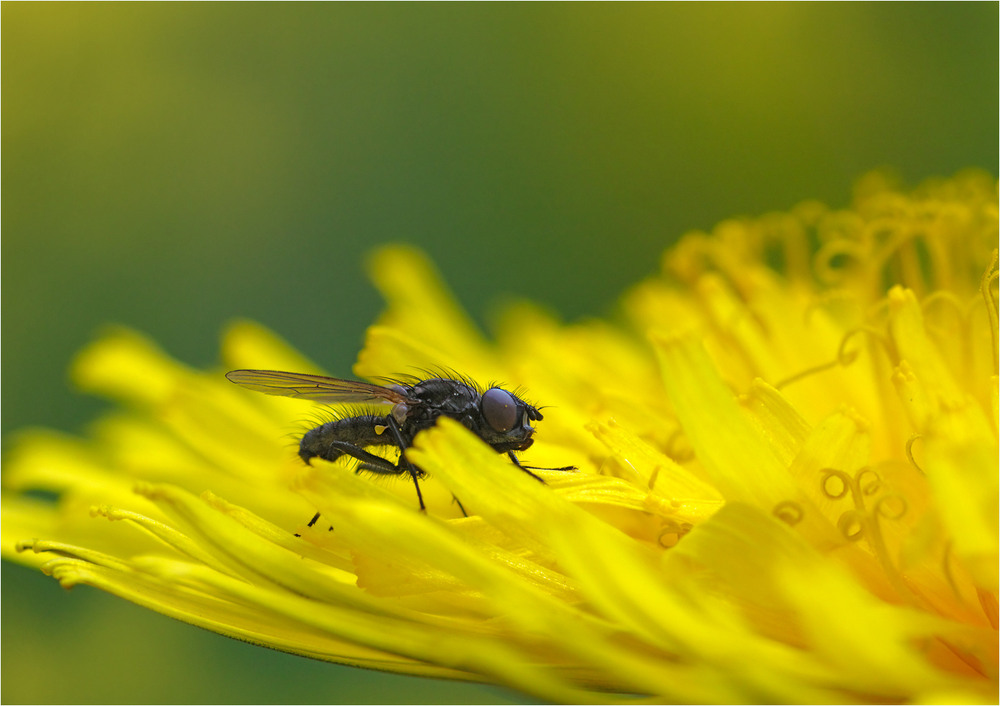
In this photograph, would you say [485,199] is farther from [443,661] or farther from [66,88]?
[443,661]

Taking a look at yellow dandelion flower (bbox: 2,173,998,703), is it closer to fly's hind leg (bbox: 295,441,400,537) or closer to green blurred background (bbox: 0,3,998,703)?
fly's hind leg (bbox: 295,441,400,537)

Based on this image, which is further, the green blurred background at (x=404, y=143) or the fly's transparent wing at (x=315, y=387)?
the green blurred background at (x=404, y=143)

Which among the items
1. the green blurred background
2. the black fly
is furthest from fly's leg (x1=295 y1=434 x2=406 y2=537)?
the green blurred background

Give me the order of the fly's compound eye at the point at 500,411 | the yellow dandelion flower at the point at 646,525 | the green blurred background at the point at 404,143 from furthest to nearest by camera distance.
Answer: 1. the green blurred background at the point at 404,143
2. the fly's compound eye at the point at 500,411
3. the yellow dandelion flower at the point at 646,525

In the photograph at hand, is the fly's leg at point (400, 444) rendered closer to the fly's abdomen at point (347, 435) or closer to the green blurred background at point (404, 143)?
the fly's abdomen at point (347, 435)

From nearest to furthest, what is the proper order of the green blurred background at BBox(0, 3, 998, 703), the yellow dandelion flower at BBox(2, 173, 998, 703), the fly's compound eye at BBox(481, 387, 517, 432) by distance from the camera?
the yellow dandelion flower at BBox(2, 173, 998, 703)
the fly's compound eye at BBox(481, 387, 517, 432)
the green blurred background at BBox(0, 3, 998, 703)

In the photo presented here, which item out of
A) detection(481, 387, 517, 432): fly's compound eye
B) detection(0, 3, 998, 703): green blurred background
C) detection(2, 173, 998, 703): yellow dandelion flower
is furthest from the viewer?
detection(0, 3, 998, 703): green blurred background

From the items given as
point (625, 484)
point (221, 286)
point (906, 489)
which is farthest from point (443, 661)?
point (221, 286)

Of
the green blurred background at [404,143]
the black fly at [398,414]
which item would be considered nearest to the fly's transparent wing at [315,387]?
the black fly at [398,414]
